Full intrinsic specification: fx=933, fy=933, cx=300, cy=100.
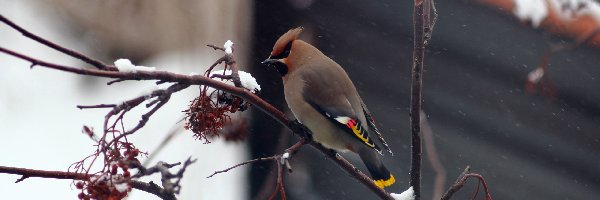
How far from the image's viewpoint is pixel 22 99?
5.18m

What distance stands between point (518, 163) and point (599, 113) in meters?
0.36

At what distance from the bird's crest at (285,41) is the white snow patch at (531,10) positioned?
882 millimetres

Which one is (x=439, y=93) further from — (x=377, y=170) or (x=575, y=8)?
(x=377, y=170)

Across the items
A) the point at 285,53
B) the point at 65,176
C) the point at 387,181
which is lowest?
the point at 387,181

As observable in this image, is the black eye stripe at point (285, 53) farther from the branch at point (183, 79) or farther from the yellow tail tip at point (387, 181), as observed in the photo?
the branch at point (183, 79)

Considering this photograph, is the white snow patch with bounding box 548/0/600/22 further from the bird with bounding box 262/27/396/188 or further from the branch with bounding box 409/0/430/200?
the branch with bounding box 409/0/430/200

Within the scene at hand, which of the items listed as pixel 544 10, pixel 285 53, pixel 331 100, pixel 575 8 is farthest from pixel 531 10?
pixel 285 53

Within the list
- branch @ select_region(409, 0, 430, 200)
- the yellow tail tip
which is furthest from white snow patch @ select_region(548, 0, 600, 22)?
branch @ select_region(409, 0, 430, 200)

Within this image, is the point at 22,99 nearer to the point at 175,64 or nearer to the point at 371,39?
the point at 175,64

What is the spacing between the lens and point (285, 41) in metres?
2.18

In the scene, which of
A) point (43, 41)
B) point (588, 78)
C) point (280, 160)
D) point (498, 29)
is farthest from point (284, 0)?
point (43, 41)

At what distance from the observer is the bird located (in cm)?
230

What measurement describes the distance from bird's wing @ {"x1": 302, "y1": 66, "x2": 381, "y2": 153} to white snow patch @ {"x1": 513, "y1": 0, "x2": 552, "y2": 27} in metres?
0.69

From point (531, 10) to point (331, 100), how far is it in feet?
2.63
